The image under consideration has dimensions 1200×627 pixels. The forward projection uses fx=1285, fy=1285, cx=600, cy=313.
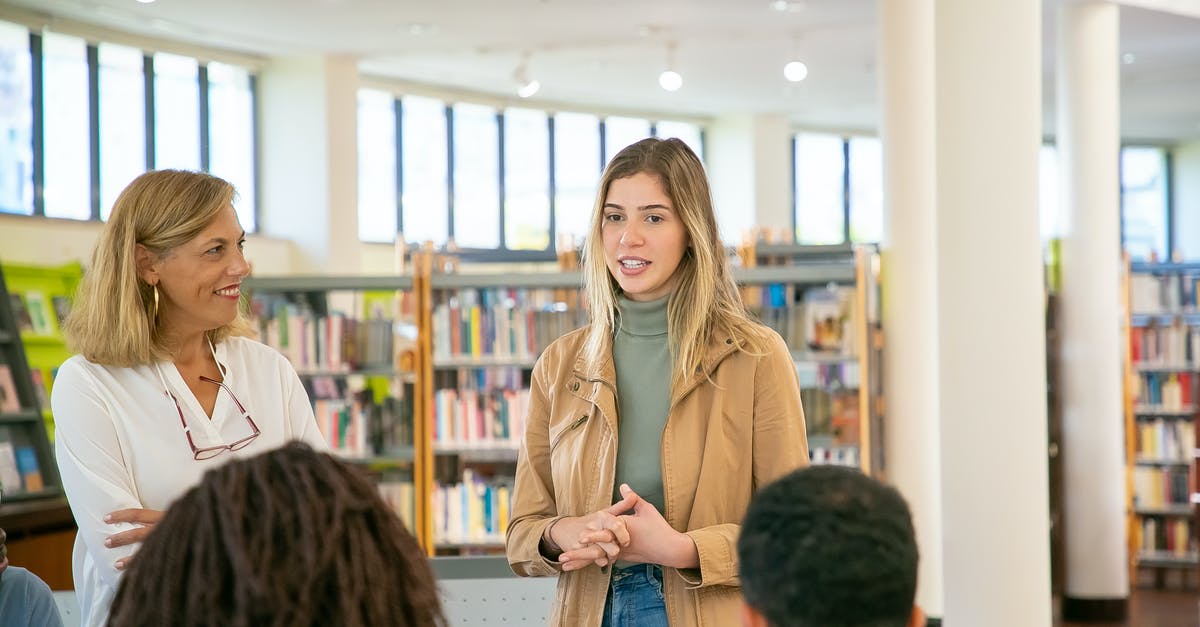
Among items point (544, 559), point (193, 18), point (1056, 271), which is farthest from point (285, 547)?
point (193, 18)

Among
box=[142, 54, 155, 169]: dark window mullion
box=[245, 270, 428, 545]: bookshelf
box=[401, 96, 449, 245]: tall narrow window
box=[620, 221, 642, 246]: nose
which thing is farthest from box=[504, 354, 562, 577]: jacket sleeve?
box=[401, 96, 449, 245]: tall narrow window

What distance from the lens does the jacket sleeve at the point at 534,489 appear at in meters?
2.10

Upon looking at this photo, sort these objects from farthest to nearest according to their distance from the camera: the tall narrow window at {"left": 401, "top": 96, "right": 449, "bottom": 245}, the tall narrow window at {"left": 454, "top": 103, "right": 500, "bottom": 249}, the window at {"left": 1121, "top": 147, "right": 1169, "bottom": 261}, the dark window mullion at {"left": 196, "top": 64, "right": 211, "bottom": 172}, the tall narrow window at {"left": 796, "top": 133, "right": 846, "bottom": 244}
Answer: the window at {"left": 1121, "top": 147, "right": 1169, "bottom": 261}
the tall narrow window at {"left": 796, "top": 133, "right": 846, "bottom": 244}
the tall narrow window at {"left": 454, "top": 103, "right": 500, "bottom": 249}
the tall narrow window at {"left": 401, "top": 96, "right": 449, "bottom": 245}
the dark window mullion at {"left": 196, "top": 64, "right": 211, "bottom": 172}

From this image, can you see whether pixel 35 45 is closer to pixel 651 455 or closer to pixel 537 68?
pixel 537 68

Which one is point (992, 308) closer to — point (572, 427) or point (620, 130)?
point (572, 427)

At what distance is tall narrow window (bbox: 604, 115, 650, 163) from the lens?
15.4 meters

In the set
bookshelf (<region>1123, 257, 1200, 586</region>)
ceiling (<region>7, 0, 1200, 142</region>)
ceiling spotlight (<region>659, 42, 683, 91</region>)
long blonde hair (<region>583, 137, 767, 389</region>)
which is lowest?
bookshelf (<region>1123, 257, 1200, 586</region>)

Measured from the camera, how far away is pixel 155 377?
2137mm

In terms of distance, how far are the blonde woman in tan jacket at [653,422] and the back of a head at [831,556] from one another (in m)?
0.60

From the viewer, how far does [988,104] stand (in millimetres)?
4969

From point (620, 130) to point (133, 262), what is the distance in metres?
13.6

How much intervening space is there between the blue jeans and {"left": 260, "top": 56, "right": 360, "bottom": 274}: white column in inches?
403

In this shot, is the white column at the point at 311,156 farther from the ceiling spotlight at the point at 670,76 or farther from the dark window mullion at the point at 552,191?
the dark window mullion at the point at 552,191

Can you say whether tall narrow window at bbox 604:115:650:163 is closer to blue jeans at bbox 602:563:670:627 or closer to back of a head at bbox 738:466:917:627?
blue jeans at bbox 602:563:670:627
